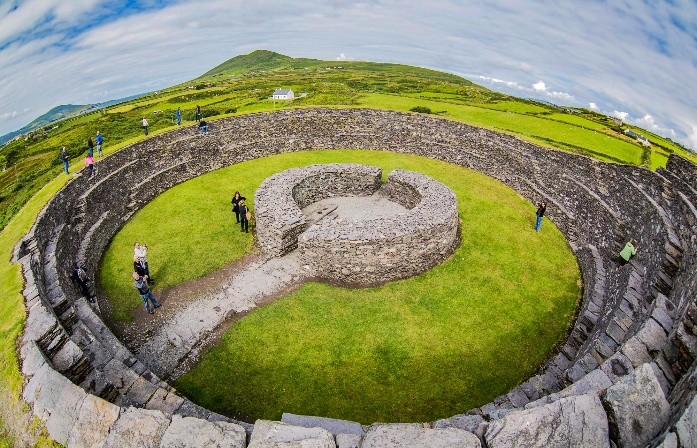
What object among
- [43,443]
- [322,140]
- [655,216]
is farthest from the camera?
[322,140]

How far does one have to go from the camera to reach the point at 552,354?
12156mm

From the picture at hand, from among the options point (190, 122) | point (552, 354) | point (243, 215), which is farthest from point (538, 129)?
point (190, 122)

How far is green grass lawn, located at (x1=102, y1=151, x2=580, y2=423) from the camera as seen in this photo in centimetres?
1081

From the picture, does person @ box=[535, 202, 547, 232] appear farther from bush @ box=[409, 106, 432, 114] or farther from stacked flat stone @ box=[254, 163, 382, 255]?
bush @ box=[409, 106, 432, 114]

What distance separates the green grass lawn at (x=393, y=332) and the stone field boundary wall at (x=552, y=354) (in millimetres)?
1240

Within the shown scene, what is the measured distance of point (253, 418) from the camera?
33.7 feet

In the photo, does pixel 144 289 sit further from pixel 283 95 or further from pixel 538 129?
pixel 283 95

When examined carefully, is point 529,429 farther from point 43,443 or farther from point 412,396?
point 43,443

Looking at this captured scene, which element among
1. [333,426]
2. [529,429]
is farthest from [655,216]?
[333,426]

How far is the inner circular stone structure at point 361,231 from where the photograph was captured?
1511 cm

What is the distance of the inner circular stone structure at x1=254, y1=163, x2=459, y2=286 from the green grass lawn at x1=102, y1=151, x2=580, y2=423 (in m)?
0.80

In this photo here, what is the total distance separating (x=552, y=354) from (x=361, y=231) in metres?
8.02

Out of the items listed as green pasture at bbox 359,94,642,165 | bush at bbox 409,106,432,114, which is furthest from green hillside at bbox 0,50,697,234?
bush at bbox 409,106,432,114

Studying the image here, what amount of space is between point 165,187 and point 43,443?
64.3ft
